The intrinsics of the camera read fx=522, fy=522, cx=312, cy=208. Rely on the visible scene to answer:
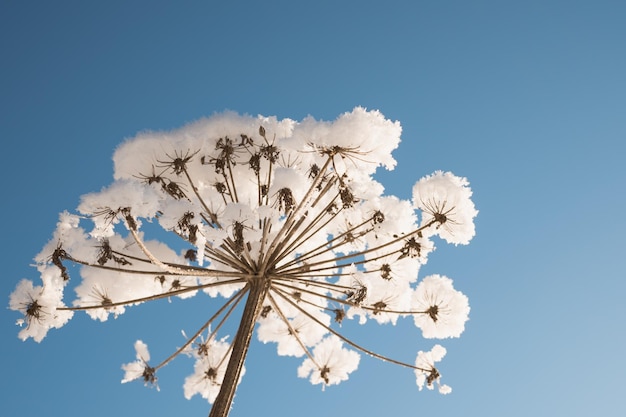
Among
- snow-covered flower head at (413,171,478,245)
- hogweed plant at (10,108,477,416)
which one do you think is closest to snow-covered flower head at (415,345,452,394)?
hogweed plant at (10,108,477,416)

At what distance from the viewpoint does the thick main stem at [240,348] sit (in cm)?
540

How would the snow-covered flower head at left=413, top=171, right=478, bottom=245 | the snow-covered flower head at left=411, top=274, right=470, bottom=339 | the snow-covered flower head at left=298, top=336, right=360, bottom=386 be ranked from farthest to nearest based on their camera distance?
the snow-covered flower head at left=298, top=336, right=360, bottom=386, the snow-covered flower head at left=411, top=274, right=470, bottom=339, the snow-covered flower head at left=413, top=171, right=478, bottom=245

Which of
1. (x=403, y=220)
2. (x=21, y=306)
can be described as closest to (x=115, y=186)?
(x=21, y=306)

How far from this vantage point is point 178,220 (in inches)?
243

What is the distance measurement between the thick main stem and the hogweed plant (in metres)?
0.01

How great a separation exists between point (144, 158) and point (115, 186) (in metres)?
0.98

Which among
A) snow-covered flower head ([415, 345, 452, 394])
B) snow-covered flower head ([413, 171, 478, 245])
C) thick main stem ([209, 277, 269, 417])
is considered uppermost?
snow-covered flower head ([413, 171, 478, 245])

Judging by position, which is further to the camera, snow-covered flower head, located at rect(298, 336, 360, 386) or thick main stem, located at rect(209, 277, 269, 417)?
snow-covered flower head, located at rect(298, 336, 360, 386)

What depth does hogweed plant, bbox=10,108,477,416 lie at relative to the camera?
6.27 metres

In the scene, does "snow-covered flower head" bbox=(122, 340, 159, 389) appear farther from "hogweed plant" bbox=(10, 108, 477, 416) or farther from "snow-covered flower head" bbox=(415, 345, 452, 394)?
"snow-covered flower head" bbox=(415, 345, 452, 394)

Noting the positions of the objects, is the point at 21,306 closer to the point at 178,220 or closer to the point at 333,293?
the point at 178,220

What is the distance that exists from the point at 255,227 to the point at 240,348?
1415mm

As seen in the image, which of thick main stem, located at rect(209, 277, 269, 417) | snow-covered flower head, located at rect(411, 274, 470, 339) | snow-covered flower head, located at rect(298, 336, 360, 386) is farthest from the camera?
snow-covered flower head, located at rect(298, 336, 360, 386)

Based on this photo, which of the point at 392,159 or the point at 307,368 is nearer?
the point at 392,159
